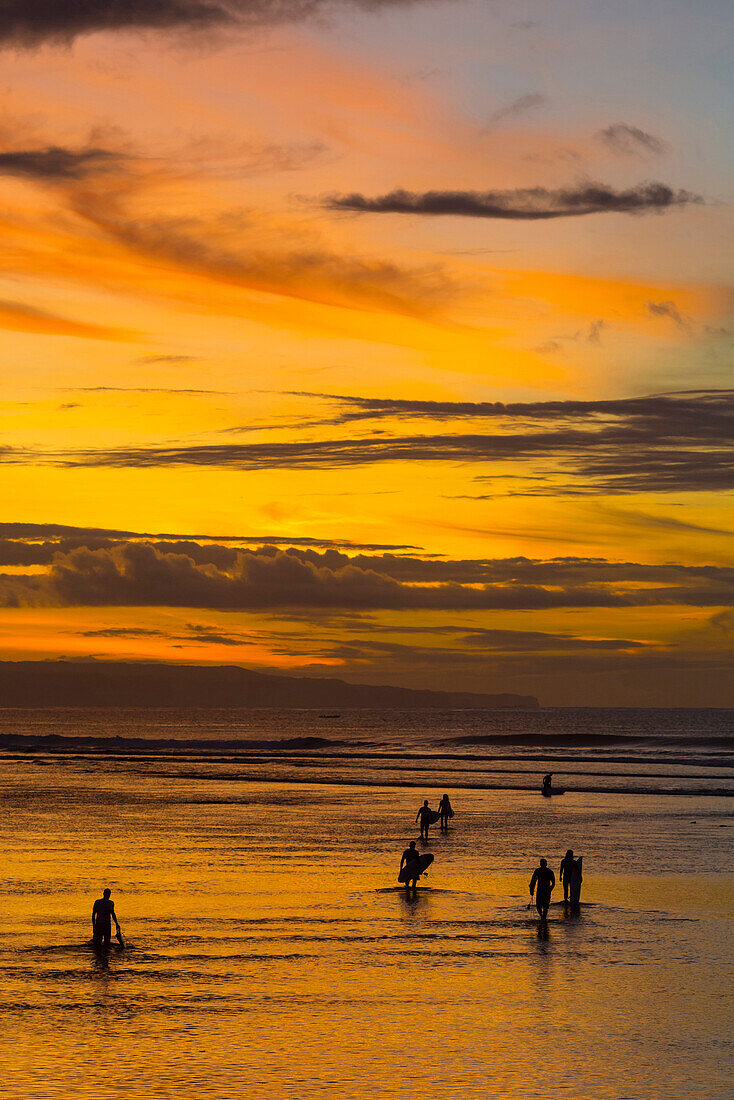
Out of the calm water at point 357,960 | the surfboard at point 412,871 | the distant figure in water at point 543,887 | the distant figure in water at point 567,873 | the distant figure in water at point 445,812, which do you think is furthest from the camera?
the distant figure in water at point 445,812

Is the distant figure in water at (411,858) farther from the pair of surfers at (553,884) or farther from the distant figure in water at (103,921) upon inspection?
the distant figure in water at (103,921)

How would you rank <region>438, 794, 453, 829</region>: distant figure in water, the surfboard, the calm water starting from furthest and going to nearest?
<region>438, 794, 453, 829</region>: distant figure in water
the surfboard
the calm water

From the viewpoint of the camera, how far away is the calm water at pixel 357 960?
16.3 meters

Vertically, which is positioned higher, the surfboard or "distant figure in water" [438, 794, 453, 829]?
the surfboard

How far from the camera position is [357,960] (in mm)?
22812

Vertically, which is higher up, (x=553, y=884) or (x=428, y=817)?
(x=553, y=884)

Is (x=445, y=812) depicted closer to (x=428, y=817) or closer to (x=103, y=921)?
(x=428, y=817)

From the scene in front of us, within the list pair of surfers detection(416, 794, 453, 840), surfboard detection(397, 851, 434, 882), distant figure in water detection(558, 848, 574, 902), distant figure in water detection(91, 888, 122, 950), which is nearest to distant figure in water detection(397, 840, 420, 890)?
surfboard detection(397, 851, 434, 882)

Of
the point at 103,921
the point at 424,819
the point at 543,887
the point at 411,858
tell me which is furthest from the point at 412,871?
the point at 424,819

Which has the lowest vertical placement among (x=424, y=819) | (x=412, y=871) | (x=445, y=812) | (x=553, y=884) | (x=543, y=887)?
(x=445, y=812)

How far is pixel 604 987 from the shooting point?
20.9m

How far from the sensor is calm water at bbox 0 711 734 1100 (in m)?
16.3

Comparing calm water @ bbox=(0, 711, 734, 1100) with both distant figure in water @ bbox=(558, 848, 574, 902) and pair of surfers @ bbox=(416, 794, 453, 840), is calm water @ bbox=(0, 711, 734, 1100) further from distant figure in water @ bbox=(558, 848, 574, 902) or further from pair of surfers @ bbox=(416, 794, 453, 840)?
pair of surfers @ bbox=(416, 794, 453, 840)

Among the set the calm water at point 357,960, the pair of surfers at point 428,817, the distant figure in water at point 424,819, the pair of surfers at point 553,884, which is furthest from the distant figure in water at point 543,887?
the distant figure in water at point 424,819
